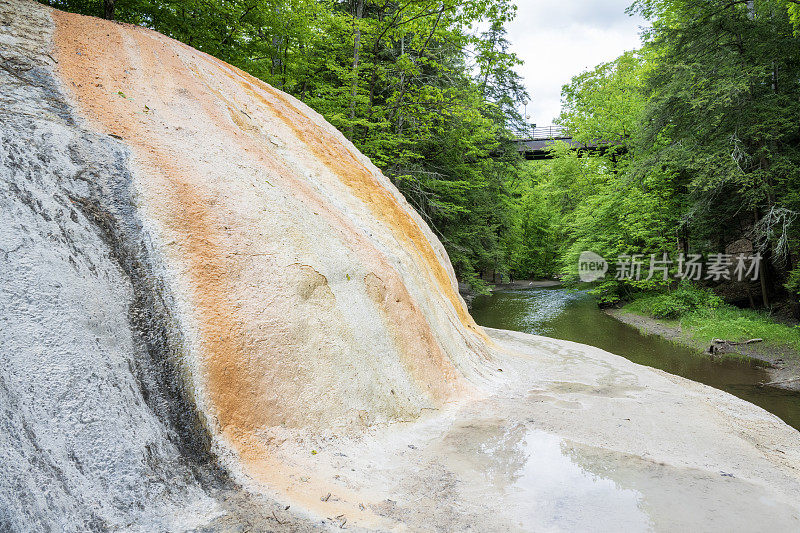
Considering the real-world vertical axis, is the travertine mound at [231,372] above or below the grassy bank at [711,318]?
above

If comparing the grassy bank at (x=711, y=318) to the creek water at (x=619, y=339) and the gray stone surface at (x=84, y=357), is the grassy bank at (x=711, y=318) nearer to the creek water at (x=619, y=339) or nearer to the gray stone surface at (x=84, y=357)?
the creek water at (x=619, y=339)

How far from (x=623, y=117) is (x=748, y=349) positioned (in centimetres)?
1297

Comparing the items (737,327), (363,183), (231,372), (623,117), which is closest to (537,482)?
(231,372)

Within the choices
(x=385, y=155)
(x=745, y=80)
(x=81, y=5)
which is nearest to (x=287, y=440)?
(x=385, y=155)

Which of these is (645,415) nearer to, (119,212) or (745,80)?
(119,212)

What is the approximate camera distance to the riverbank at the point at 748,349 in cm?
1009

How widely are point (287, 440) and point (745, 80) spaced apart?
51.7 feet

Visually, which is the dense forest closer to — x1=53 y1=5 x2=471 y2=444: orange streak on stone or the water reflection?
x1=53 y1=5 x2=471 y2=444: orange streak on stone

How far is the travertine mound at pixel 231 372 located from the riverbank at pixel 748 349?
5.70m

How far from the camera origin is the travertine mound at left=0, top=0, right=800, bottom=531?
278cm
